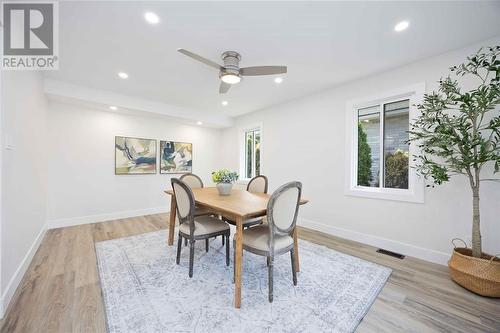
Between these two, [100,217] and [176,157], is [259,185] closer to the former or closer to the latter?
[176,157]

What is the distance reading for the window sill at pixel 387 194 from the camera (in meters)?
2.63

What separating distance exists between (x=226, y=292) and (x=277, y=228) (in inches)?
30.4

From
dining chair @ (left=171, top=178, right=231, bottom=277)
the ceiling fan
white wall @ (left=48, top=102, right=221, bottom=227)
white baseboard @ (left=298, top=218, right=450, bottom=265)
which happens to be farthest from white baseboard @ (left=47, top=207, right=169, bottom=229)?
the ceiling fan

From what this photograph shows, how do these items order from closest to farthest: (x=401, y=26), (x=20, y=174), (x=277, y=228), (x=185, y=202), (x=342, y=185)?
1. (x=277, y=228)
2. (x=401, y=26)
3. (x=20, y=174)
4. (x=185, y=202)
5. (x=342, y=185)

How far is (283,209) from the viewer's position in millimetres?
1845

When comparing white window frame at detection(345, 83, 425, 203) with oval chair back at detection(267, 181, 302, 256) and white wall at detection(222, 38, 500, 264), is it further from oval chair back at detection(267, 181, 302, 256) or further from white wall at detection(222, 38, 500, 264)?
oval chair back at detection(267, 181, 302, 256)

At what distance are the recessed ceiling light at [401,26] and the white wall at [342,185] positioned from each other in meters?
0.90

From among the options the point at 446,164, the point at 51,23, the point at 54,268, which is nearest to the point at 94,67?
the point at 51,23

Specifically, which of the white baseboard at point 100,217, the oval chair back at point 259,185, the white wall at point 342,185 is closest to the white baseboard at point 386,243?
the white wall at point 342,185

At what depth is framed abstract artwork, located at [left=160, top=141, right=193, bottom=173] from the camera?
4.99 m

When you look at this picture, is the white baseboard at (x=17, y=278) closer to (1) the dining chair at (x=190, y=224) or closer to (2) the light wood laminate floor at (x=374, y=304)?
(2) the light wood laminate floor at (x=374, y=304)

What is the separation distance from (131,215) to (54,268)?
2276 mm

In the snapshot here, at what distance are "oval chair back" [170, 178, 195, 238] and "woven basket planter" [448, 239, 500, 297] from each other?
2.68 m

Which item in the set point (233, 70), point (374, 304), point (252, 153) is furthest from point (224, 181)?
point (252, 153)
